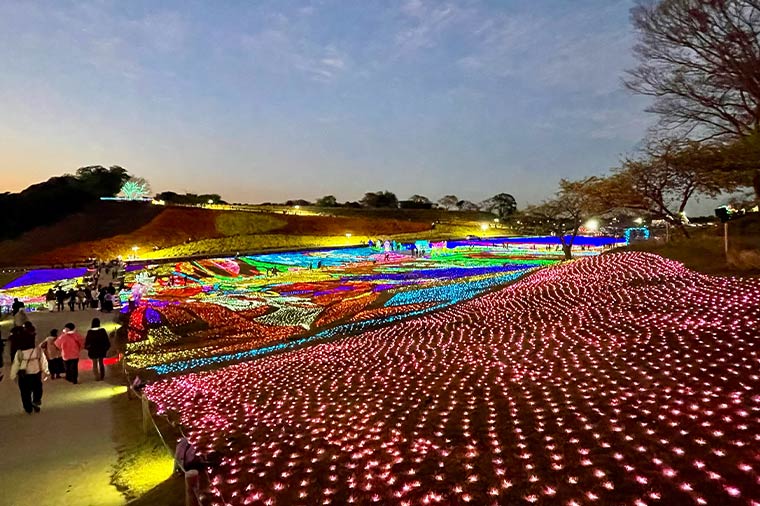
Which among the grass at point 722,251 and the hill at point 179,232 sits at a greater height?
the hill at point 179,232

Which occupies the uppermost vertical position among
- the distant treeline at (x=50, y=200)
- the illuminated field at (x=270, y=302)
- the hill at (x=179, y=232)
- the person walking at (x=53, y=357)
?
the distant treeline at (x=50, y=200)

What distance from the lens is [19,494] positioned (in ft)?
17.7

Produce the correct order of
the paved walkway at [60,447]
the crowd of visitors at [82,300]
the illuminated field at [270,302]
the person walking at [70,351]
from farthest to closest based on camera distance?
the crowd of visitors at [82,300] → the illuminated field at [270,302] → the person walking at [70,351] → the paved walkway at [60,447]

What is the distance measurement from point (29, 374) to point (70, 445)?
207cm

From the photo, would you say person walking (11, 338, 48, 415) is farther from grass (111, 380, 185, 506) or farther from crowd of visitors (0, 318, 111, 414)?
grass (111, 380, 185, 506)

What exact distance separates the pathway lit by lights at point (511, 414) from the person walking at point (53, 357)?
2185 millimetres

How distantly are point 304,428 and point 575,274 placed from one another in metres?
15.8

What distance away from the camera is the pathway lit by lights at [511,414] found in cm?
445

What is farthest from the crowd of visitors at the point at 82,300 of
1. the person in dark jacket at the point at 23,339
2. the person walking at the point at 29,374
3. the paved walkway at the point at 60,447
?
the person walking at the point at 29,374

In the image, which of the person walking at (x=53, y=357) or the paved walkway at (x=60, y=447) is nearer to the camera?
the paved walkway at (x=60, y=447)

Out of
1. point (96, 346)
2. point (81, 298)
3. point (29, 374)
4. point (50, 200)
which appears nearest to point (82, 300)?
point (81, 298)

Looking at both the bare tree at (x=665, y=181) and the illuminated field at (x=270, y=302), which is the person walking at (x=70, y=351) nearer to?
the illuminated field at (x=270, y=302)

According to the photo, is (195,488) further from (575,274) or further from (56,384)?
(575,274)

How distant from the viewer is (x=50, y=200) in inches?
2820
